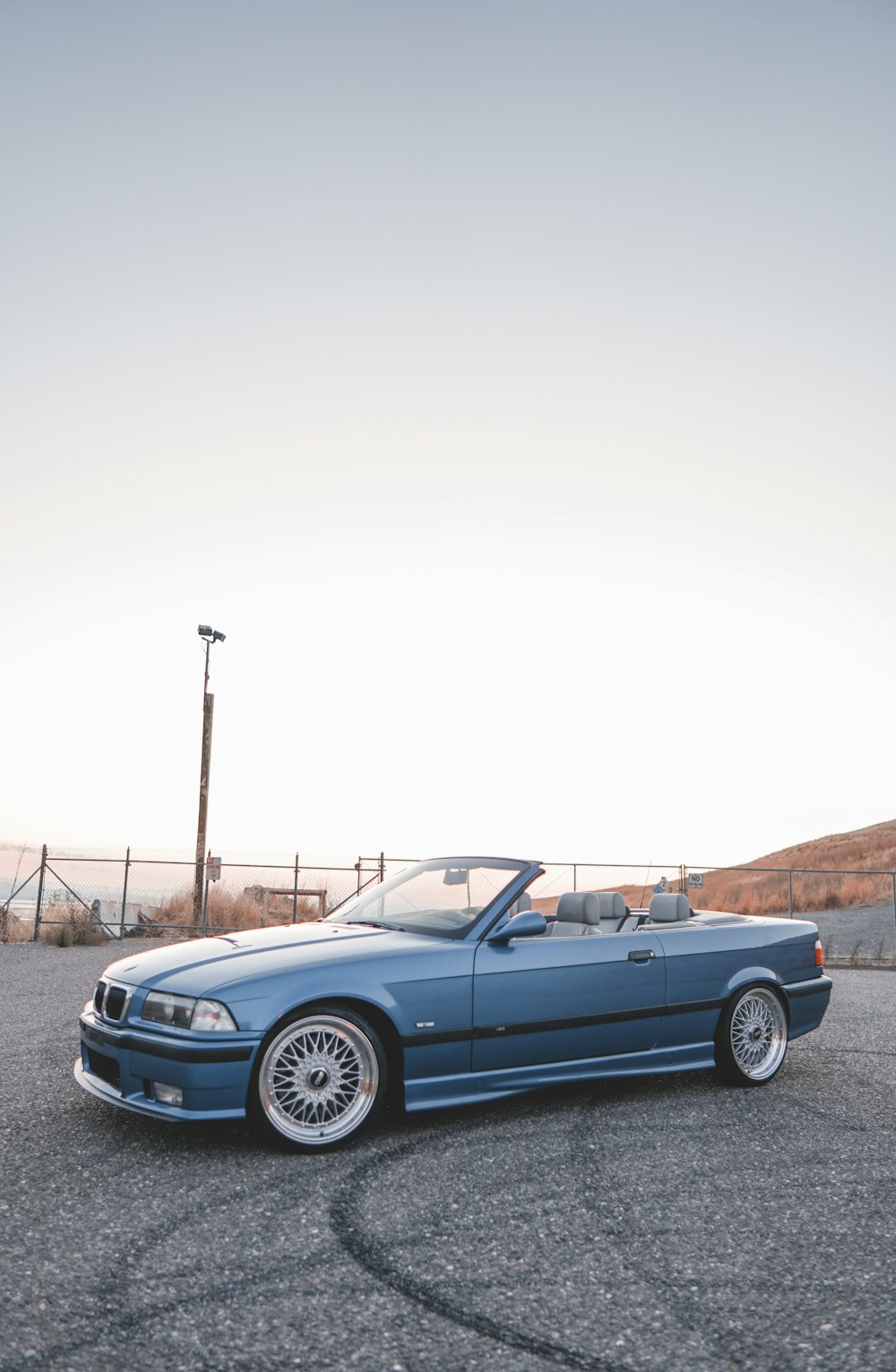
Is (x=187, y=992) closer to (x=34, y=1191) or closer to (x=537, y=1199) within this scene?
(x=34, y=1191)

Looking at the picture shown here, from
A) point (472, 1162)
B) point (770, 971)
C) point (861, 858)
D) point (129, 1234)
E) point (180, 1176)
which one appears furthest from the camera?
point (861, 858)

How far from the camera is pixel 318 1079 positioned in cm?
475

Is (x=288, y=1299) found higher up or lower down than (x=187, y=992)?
lower down

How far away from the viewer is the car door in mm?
5258

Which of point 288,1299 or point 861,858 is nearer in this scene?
point 288,1299

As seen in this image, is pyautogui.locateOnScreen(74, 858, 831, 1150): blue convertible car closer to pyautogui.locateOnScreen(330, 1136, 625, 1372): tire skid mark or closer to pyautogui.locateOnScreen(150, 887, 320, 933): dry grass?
pyautogui.locateOnScreen(330, 1136, 625, 1372): tire skid mark

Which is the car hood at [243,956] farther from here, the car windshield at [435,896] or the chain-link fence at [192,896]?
the chain-link fence at [192,896]

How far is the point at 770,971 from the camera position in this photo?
6480 millimetres

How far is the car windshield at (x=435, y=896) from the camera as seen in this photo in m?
5.70

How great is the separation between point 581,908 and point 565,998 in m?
0.73

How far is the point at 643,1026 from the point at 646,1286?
2595mm

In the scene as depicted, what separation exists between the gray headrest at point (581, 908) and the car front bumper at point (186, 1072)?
2234 mm

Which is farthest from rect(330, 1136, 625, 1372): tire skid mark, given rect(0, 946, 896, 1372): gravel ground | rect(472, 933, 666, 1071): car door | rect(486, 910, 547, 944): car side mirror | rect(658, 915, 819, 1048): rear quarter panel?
rect(658, 915, 819, 1048): rear quarter panel

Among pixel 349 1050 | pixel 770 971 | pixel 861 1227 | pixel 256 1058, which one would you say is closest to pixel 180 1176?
pixel 256 1058
